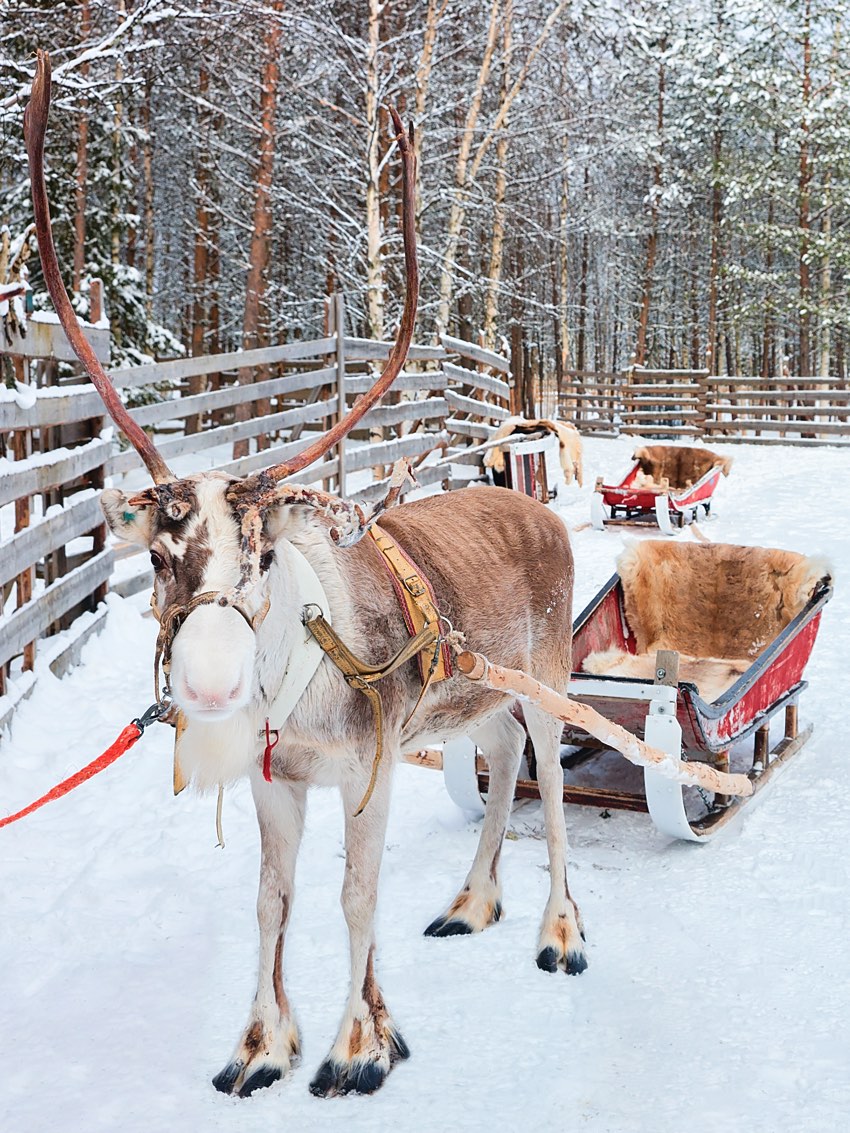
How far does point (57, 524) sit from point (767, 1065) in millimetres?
4166

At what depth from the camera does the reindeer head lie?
6.90ft

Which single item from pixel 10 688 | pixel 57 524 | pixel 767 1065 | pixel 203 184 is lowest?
pixel 767 1065

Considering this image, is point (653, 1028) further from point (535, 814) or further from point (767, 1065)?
point (535, 814)

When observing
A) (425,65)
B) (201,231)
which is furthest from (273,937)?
(201,231)

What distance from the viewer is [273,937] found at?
2883 mm

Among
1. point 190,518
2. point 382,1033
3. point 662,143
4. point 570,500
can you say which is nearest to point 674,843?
point 382,1033

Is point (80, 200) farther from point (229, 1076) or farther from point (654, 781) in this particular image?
point (229, 1076)

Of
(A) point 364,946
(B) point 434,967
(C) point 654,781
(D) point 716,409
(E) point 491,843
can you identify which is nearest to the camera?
(A) point 364,946

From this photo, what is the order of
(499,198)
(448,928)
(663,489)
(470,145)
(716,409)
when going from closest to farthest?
(448,928) → (663,489) → (470,145) → (499,198) → (716,409)

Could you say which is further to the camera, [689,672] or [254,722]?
[689,672]

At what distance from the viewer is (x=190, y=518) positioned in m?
2.25

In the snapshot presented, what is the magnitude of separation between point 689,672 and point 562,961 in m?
2.35

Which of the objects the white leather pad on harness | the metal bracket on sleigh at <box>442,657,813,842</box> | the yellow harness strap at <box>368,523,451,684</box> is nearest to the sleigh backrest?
the metal bracket on sleigh at <box>442,657,813,842</box>

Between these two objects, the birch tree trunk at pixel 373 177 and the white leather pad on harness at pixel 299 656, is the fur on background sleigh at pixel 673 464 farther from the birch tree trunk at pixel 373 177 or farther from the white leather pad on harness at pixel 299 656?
the white leather pad on harness at pixel 299 656
